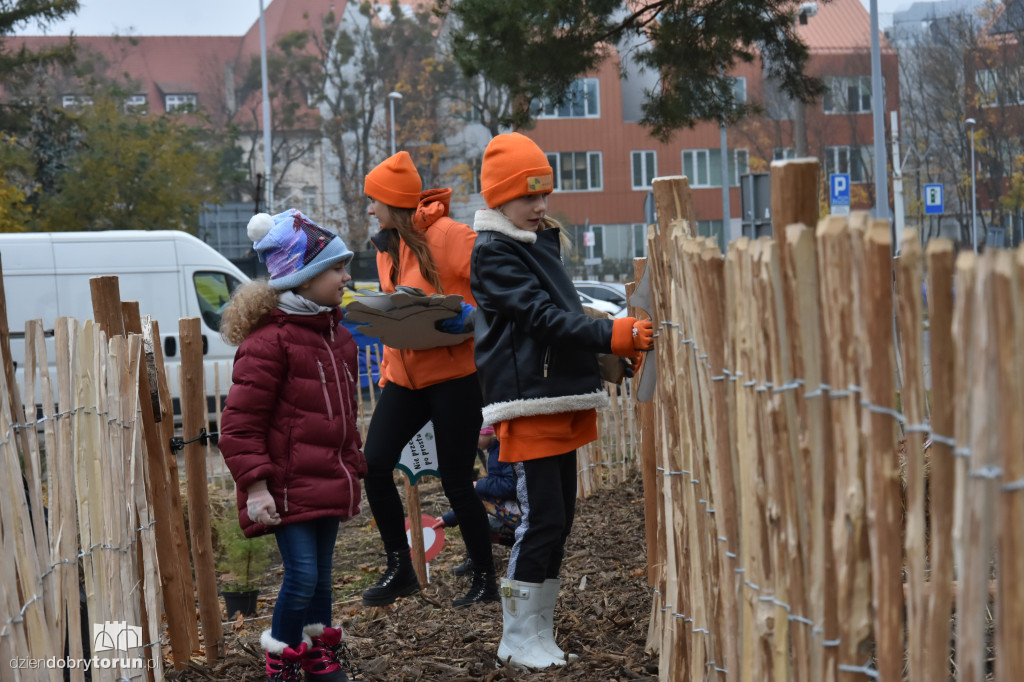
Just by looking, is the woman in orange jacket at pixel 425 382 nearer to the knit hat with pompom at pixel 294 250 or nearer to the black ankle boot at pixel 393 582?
the black ankle boot at pixel 393 582

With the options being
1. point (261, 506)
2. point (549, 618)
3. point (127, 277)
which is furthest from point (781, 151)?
point (261, 506)

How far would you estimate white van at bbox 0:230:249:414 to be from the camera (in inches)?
438

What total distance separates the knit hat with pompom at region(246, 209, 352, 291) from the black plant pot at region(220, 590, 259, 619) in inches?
76.2

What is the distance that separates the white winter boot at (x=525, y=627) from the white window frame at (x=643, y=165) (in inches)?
1811

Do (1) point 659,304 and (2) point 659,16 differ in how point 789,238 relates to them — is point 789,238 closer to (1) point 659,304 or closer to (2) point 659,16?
(1) point 659,304

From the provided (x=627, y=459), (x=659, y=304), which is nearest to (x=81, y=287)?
(x=627, y=459)

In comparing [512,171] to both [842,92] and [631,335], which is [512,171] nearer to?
[631,335]

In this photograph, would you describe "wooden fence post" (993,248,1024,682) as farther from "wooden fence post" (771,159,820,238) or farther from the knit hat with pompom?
the knit hat with pompom

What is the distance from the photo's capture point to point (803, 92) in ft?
27.4

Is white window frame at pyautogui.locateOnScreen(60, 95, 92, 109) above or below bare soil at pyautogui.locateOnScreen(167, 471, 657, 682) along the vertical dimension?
above

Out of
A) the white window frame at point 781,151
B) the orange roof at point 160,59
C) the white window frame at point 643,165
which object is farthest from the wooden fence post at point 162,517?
the orange roof at point 160,59

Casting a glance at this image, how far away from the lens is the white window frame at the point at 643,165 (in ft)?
160

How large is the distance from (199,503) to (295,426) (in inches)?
29.9

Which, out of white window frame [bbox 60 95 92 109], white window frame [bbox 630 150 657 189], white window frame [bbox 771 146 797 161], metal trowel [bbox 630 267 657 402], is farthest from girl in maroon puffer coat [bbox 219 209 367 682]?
white window frame [bbox 630 150 657 189]
